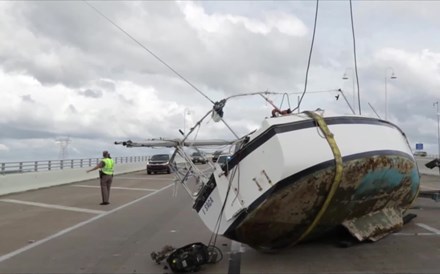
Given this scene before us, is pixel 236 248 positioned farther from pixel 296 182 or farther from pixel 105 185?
pixel 105 185

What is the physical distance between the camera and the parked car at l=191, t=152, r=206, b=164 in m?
9.04

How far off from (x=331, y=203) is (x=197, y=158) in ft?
8.13

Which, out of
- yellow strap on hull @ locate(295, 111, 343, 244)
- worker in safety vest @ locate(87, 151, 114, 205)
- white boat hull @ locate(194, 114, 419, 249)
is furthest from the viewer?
worker in safety vest @ locate(87, 151, 114, 205)

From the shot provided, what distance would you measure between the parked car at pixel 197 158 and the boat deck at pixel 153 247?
3.00ft

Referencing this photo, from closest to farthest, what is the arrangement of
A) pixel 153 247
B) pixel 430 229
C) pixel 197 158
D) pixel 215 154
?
pixel 215 154
pixel 197 158
pixel 153 247
pixel 430 229

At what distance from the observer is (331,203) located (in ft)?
25.6

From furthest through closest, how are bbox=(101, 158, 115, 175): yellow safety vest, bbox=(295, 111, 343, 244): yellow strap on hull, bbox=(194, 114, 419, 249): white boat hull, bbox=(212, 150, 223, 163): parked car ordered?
bbox=(101, 158, 115, 175): yellow safety vest < bbox=(212, 150, 223, 163): parked car < bbox=(295, 111, 343, 244): yellow strap on hull < bbox=(194, 114, 419, 249): white boat hull

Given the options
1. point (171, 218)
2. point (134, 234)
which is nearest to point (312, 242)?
point (134, 234)

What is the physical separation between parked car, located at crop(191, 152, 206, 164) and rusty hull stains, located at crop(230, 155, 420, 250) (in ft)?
5.42

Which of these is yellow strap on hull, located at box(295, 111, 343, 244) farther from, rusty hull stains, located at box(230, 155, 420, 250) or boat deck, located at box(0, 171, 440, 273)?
boat deck, located at box(0, 171, 440, 273)

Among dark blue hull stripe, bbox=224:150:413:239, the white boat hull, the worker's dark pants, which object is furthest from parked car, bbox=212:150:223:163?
the worker's dark pants

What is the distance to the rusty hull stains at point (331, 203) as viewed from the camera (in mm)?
7471

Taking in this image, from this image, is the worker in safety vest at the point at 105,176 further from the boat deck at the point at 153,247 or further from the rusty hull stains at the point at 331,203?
the rusty hull stains at the point at 331,203

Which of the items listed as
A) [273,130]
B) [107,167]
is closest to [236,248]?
[273,130]
